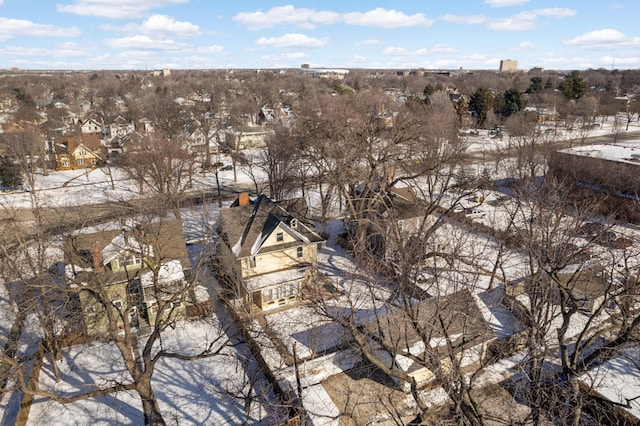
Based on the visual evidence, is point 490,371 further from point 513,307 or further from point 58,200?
point 58,200

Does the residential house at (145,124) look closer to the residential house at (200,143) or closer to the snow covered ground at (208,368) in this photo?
the residential house at (200,143)

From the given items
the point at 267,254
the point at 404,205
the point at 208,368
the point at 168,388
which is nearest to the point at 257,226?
the point at 267,254

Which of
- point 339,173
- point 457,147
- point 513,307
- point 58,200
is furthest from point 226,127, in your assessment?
point 513,307

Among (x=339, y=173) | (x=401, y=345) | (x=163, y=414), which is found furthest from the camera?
(x=339, y=173)

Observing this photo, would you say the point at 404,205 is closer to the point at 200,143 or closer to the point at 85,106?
the point at 200,143

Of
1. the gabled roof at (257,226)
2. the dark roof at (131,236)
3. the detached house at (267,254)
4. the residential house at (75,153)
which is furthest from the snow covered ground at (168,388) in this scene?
the residential house at (75,153)
